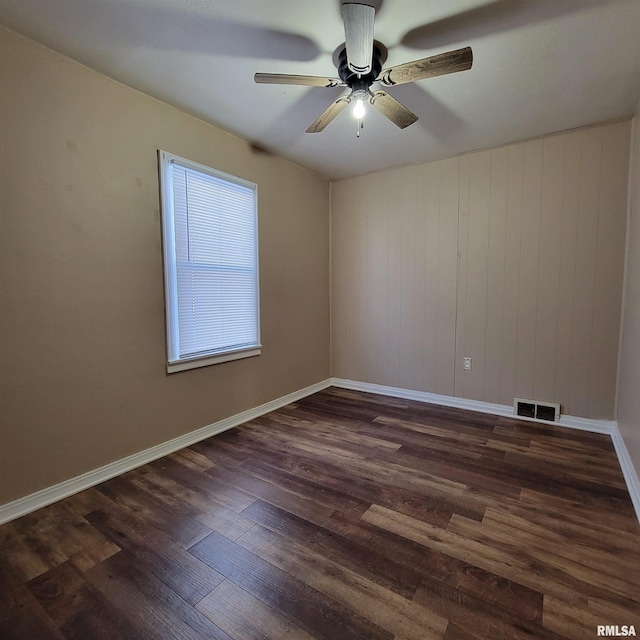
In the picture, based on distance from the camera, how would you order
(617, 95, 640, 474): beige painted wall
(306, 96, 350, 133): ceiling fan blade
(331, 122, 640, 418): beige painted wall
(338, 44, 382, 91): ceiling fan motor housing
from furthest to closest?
(331, 122, 640, 418): beige painted wall, (617, 95, 640, 474): beige painted wall, (306, 96, 350, 133): ceiling fan blade, (338, 44, 382, 91): ceiling fan motor housing

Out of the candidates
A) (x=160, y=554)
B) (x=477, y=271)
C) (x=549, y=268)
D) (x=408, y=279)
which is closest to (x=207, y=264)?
(x=160, y=554)

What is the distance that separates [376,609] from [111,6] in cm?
289

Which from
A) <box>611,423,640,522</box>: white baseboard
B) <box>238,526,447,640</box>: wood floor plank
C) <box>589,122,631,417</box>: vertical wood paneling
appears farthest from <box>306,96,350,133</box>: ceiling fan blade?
<box>611,423,640,522</box>: white baseboard

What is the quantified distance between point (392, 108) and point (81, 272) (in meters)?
2.16

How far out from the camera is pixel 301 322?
3.84 metres

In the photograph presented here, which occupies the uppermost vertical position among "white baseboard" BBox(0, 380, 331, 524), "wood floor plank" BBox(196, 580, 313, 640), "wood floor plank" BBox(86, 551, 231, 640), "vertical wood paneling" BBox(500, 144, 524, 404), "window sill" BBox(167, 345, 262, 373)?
"vertical wood paneling" BBox(500, 144, 524, 404)

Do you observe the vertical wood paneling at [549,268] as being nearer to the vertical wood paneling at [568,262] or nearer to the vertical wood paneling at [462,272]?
the vertical wood paneling at [568,262]

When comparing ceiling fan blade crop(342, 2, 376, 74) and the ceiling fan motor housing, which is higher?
the ceiling fan motor housing

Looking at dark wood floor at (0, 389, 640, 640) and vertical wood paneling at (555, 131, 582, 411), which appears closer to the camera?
dark wood floor at (0, 389, 640, 640)

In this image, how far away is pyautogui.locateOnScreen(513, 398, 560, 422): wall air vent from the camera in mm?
3002

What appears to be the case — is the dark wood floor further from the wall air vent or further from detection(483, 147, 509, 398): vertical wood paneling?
detection(483, 147, 509, 398): vertical wood paneling

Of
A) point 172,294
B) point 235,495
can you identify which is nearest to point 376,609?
point 235,495

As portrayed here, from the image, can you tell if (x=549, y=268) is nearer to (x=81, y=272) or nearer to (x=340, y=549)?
(x=340, y=549)

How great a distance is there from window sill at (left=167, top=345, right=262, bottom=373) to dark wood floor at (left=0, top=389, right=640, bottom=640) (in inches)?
25.7
